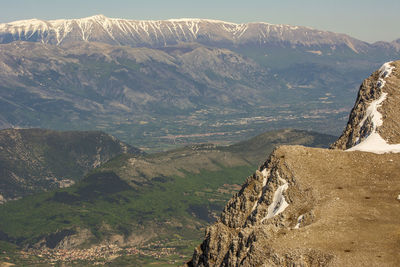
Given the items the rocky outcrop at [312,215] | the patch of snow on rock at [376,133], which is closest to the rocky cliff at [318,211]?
the rocky outcrop at [312,215]

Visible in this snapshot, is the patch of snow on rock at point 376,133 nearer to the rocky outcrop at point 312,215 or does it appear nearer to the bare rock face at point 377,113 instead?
the bare rock face at point 377,113

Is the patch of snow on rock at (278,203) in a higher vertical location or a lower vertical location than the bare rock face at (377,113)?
lower

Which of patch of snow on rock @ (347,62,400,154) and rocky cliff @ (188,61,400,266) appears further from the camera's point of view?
patch of snow on rock @ (347,62,400,154)

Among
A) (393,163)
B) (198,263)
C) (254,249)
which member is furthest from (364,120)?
(254,249)

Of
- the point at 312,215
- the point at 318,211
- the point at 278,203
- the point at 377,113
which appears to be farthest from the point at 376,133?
the point at 312,215

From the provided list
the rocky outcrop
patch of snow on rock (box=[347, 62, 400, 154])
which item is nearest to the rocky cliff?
the rocky outcrop

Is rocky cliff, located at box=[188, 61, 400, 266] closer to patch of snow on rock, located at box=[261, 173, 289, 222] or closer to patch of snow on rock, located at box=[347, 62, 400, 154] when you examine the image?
patch of snow on rock, located at box=[261, 173, 289, 222]
